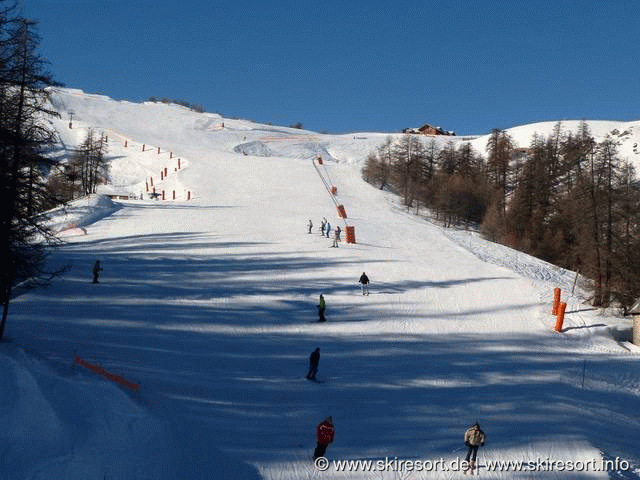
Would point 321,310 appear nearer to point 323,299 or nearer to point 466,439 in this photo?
point 323,299

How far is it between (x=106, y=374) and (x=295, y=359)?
5650mm

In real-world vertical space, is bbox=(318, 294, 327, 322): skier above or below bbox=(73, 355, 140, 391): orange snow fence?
above

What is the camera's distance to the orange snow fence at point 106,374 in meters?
13.3

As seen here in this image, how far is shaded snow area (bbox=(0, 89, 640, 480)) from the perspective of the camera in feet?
36.6

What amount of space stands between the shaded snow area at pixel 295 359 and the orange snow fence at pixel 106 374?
5.7 inches

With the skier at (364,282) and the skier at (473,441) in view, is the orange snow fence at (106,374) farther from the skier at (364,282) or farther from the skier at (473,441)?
the skier at (364,282)

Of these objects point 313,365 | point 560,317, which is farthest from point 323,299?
point 560,317

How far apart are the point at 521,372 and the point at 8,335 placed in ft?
48.4

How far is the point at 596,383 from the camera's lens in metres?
18.6

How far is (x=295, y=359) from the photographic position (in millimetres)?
17484

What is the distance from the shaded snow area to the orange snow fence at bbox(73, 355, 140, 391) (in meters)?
0.15

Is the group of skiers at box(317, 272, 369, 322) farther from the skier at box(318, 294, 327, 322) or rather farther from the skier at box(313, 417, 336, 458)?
the skier at box(313, 417, 336, 458)

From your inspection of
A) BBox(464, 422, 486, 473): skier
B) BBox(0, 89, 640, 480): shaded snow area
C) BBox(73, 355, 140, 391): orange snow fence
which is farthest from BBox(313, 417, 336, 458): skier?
BBox(73, 355, 140, 391): orange snow fence

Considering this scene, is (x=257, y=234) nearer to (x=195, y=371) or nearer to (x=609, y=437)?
(x=195, y=371)
